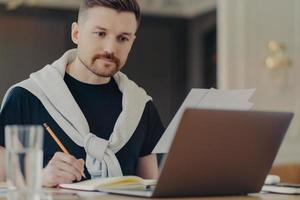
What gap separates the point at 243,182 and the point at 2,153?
1.99ft

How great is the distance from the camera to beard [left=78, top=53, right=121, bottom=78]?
5.87 ft

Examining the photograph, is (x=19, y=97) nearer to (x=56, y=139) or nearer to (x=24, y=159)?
(x=56, y=139)

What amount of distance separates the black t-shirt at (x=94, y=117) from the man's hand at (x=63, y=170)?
0.22m

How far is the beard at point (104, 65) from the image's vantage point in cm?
179

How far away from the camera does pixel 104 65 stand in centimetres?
180

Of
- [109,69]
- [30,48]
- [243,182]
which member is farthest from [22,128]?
[30,48]

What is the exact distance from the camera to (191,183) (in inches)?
52.8

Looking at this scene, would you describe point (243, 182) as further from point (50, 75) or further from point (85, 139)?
point (50, 75)

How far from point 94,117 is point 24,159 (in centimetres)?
76

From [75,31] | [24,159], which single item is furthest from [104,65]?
[24,159]

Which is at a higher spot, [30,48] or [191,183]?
[30,48]

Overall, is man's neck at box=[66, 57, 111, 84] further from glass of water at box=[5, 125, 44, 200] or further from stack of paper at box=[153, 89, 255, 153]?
glass of water at box=[5, 125, 44, 200]

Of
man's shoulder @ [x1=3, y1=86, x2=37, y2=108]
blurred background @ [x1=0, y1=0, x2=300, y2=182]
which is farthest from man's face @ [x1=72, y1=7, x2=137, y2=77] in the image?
blurred background @ [x1=0, y1=0, x2=300, y2=182]

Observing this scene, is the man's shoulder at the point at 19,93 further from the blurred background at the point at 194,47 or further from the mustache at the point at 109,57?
the blurred background at the point at 194,47
